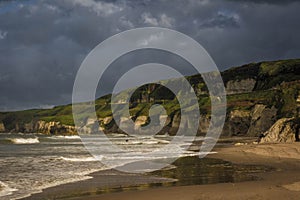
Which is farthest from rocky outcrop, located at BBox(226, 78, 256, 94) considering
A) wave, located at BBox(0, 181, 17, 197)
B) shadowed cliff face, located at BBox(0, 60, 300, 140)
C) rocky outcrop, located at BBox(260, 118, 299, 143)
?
wave, located at BBox(0, 181, 17, 197)

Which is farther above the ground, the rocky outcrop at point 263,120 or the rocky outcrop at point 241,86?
the rocky outcrop at point 241,86

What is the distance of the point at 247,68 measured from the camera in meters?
186

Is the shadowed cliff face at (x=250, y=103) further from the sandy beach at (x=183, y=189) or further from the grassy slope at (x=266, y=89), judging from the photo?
the sandy beach at (x=183, y=189)

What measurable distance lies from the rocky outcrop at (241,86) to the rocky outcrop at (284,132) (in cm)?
12234

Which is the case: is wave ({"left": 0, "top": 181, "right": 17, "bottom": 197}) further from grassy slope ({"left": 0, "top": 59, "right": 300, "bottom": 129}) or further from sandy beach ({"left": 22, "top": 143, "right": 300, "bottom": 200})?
grassy slope ({"left": 0, "top": 59, "right": 300, "bottom": 129})

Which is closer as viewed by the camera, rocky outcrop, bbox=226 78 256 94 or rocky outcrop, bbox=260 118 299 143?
rocky outcrop, bbox=260 118 299 143

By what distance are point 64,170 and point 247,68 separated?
17002cm

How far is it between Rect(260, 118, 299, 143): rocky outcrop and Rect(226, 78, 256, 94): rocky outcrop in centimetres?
12234

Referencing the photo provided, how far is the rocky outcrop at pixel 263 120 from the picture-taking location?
102562mm

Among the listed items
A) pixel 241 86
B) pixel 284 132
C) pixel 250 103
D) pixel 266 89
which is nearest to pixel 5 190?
pixel 284 132

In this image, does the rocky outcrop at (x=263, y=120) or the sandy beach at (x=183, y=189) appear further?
the rocky outcrop at (x=263, y=120)

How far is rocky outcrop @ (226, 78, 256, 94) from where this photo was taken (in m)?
172

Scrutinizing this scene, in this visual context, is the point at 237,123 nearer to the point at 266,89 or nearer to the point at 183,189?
the point at 266,89

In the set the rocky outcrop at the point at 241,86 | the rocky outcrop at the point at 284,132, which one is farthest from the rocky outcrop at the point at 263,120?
the rocky outcrop at the point at 241,86
